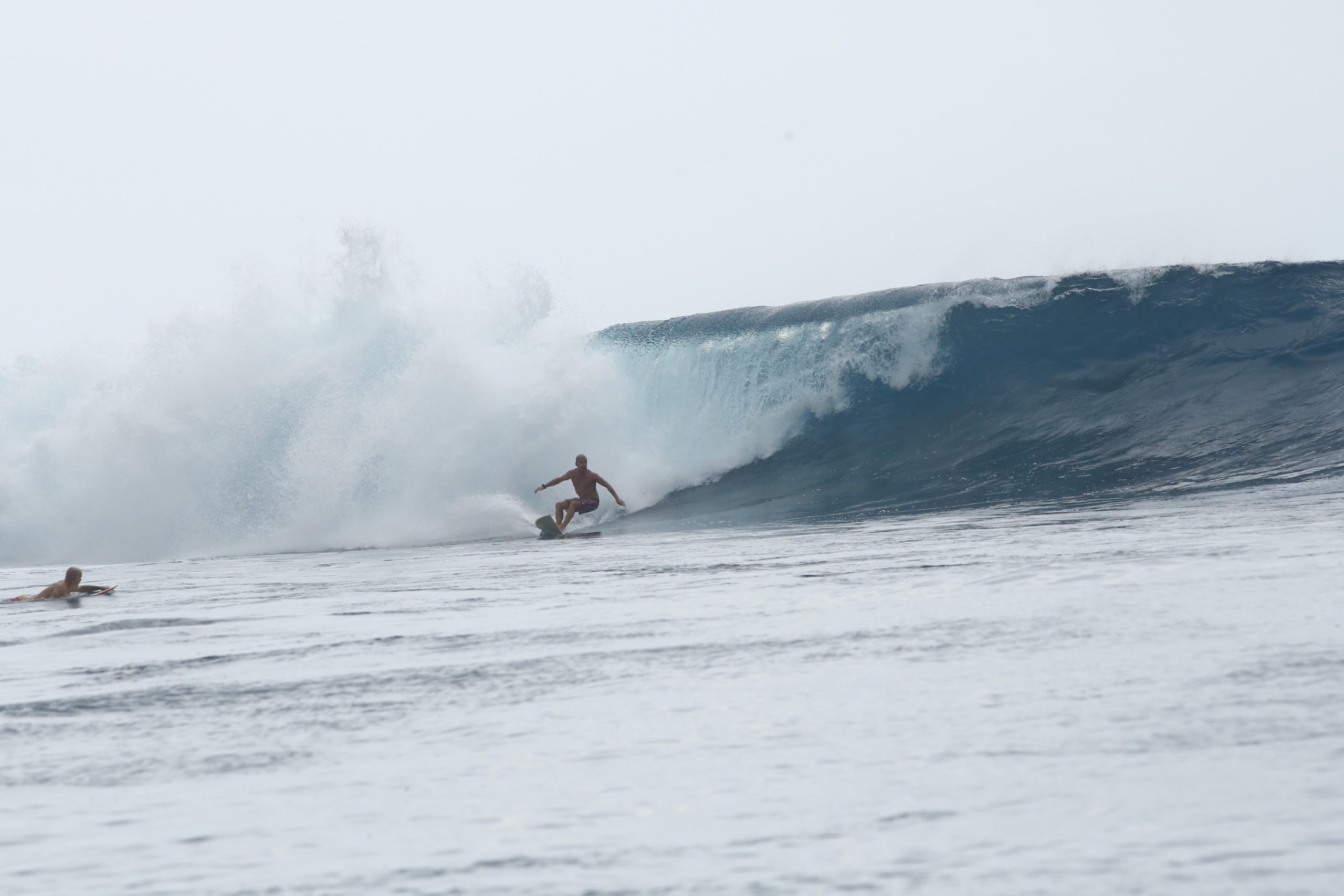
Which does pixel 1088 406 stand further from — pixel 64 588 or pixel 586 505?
pixel 64 588

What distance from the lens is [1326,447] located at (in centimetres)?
1359

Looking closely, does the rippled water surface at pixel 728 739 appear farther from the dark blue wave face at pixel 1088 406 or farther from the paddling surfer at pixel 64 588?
the dark blue wave face at pixel 1088 406

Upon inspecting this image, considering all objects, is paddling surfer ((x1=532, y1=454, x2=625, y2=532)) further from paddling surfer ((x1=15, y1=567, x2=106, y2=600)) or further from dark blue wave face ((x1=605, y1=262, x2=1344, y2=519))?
paddling surfer ((x1=15, y1=567, x2=106, y2=600))

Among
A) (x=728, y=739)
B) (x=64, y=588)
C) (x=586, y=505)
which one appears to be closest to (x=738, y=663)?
(x=728, y=739)

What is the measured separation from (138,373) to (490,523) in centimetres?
711

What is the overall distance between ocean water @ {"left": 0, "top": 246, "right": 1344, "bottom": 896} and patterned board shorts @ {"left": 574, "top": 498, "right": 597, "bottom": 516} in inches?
16.6

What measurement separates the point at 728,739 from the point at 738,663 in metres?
1.21

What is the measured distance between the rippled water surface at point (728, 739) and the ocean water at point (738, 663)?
0.02 metres

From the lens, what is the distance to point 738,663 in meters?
5.20

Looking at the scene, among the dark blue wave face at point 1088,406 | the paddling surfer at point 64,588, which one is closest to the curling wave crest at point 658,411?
the dark blue wave face at point 1088,406

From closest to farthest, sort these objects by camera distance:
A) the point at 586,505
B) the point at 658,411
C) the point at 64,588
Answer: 1. the point at 64,588
2. the point at 586,505
3. the point at 658,411

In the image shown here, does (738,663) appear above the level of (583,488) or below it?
below

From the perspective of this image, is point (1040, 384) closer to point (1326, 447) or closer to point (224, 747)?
point (1326, 447)

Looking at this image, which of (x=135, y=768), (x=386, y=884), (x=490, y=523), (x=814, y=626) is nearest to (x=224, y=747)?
(x=135, y=768)
